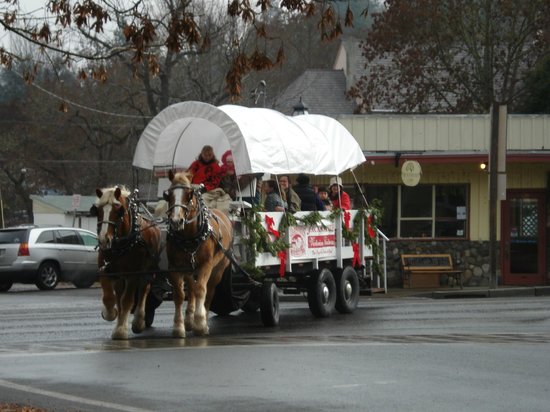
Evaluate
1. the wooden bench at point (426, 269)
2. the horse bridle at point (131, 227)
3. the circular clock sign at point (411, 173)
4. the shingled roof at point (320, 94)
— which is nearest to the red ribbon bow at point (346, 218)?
the horse bridle at point (131, 227)

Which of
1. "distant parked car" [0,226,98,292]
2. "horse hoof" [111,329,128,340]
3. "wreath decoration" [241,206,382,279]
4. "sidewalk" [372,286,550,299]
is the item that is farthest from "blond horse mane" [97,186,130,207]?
"distant parked car" [0,226,98,292]

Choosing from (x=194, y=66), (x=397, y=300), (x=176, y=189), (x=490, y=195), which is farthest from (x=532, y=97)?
(x=176, y=189)

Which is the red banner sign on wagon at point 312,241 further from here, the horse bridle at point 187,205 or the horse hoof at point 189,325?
the horse bridle at point 187,205

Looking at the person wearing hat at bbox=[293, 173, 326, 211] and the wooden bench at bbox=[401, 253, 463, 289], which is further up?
the person wearing hat at bbox=[293, 173, 326, 211]

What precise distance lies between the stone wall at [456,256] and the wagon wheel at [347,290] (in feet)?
35.6

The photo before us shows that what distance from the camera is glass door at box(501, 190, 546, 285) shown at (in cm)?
3353

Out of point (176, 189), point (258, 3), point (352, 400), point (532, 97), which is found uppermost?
point (532, 97)

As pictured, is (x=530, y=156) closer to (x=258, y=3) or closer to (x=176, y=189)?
(x=176, y=189)

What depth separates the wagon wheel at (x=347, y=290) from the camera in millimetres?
21328

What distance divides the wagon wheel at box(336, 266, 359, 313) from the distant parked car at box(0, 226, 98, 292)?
14.2 metres

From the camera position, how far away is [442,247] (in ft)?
108

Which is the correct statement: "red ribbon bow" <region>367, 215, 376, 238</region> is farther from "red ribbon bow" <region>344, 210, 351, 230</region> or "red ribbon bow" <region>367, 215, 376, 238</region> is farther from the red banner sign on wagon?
the red banner sign on wagon

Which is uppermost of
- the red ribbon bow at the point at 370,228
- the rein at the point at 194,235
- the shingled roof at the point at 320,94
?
the shingled roof at the point at 320,94

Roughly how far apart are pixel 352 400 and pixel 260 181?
29.3 ft
